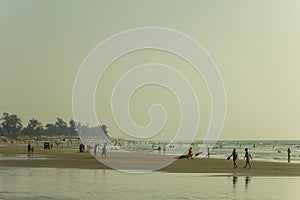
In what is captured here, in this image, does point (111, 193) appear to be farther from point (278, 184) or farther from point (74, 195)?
point (278, 184)

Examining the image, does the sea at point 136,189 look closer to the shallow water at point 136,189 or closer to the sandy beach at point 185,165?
the shallow water at point 136,189

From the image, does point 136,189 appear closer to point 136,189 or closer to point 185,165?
point 136,189

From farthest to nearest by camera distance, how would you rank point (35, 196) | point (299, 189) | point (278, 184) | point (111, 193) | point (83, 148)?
point (83, 148) < point (278, 184) < point (299, 189) < point (111, 193) < point (35, 196)

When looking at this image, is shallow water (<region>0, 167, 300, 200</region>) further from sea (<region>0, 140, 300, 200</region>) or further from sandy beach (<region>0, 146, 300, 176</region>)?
sandy beach (<region>0, 146, 300, 176</region>)

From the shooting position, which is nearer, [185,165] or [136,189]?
[136,189]

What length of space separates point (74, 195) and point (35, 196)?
71.6 inches

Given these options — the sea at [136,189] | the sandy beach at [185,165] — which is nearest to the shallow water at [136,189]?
the sea at [136,189]

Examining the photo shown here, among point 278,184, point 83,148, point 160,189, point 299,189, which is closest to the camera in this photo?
point 160,189

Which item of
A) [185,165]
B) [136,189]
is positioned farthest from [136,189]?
[185,165]

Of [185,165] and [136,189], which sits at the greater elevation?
[136,189]

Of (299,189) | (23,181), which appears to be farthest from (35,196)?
(299,189)

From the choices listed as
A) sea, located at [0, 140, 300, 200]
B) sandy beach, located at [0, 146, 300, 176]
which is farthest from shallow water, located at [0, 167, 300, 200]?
sandy beach, located at [0, 146, 300, 176]

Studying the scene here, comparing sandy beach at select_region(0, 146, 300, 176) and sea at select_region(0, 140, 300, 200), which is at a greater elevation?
sea at select_region(0, 140, 300, 200)

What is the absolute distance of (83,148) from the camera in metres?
96.8
